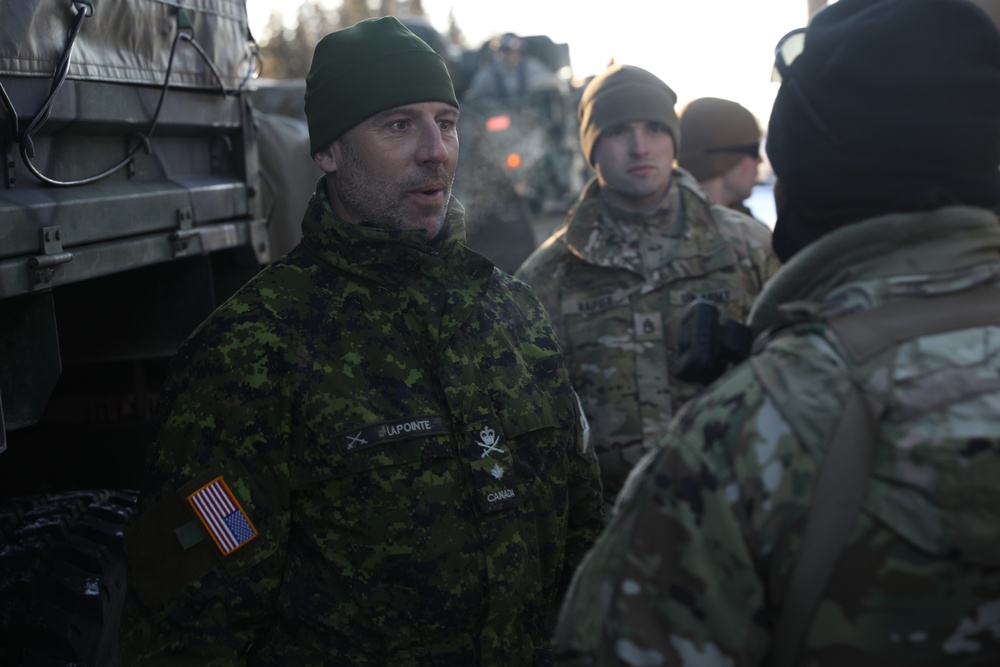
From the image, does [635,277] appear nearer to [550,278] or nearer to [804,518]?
[550,278]

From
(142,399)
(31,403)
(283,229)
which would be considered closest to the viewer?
(31,403)

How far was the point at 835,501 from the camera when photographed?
132 cm

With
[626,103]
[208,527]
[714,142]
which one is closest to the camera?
[208,527]

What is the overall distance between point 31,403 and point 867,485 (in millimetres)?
1673

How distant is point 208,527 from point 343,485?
257mm

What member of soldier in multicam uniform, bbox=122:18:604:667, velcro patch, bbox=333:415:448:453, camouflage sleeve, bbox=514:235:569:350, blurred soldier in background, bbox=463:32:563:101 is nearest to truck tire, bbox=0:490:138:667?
soldier in multicam uniform, bbox=122:18:604:667

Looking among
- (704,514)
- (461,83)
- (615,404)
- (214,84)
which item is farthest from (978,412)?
(461,83)

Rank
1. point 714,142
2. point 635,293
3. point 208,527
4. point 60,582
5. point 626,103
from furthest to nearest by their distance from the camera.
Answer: point 714,142, point 626,103, point 635,293, point 60,582, point 208,527

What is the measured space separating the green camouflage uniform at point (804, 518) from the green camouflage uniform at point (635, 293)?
2.22 m

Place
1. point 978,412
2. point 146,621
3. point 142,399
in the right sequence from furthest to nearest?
1. point 142,399
2. point 146,621
3. point 978,412

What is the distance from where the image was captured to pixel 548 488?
2.33 metres

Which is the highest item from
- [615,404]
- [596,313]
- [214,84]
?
[214,84]

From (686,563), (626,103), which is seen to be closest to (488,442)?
(686,563)

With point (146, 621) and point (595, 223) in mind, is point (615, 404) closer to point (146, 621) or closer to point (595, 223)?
point (595, 223)
